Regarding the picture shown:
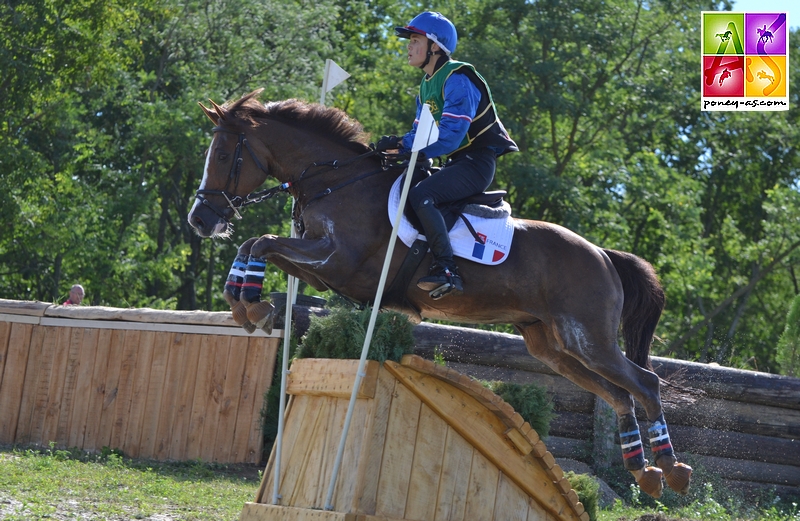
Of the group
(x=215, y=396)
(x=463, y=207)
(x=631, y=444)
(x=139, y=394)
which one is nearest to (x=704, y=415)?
(x=631, y=444)

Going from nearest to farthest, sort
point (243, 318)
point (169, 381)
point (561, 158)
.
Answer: point (243, 318), point (169, 381), point (561, 158)

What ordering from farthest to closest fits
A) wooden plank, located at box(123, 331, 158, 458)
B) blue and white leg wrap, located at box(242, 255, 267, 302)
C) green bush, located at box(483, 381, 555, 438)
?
wooden plank, located at box(123, 331, 158, 458), green bush, located at box(483, 381, 555, 438), blue and white leg wrap, located at box(242, 255, 267, 302)

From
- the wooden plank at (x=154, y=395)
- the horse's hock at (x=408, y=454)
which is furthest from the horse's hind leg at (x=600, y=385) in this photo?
the wooden plank at (x=154, y=395)

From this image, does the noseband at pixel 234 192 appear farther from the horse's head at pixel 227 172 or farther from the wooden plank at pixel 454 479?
the wooden plank at pixel 454 479

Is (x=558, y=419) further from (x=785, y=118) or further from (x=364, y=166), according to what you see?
(x=785, y=118)

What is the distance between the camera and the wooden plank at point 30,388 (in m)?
9.88

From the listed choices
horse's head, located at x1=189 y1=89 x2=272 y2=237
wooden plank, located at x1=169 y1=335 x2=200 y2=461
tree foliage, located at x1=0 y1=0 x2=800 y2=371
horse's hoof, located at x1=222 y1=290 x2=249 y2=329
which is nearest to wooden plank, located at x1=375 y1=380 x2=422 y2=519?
horse's hoof, located at x1=222 y1=290 x2=249 y2=329

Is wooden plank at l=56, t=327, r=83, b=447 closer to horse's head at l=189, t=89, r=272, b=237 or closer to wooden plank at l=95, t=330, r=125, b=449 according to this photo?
wooden plank at l=95, t=330, r=125, b=449

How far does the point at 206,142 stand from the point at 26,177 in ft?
13.9

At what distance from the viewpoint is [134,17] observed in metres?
14.2

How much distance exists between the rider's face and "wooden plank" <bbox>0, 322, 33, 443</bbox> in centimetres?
651

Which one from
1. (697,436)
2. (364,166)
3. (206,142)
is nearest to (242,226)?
(206,142)

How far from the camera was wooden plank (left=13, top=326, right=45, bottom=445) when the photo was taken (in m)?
9.88

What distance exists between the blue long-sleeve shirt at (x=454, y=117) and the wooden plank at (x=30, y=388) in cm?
648
